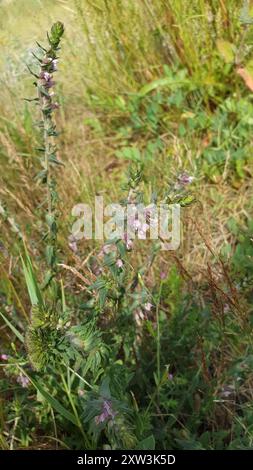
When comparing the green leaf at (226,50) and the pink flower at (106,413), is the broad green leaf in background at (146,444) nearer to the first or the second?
the pink flower at (106,413)

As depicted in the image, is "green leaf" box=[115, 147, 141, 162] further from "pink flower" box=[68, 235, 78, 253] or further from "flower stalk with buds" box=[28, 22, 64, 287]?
"flower stalk with buds" box=[28, 22, 64, 287]

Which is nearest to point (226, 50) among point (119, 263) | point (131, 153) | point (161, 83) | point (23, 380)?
point (161, 83)

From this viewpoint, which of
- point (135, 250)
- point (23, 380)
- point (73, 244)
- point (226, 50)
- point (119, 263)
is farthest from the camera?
point (226, 50)

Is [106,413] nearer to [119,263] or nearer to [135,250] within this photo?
[119,263]

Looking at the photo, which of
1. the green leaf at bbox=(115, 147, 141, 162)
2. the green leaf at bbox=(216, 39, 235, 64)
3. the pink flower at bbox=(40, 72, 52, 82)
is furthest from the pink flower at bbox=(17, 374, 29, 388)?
the green leaf at bbox=(216, 39, 235, 64)

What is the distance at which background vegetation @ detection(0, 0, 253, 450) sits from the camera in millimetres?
1177

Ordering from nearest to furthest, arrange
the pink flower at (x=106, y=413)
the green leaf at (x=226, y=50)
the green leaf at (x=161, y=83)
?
1. the pink flower at (x=106, y=413)
2. the green leaf at (x=226, y=50)
3. the green leaf at (x=161, y=83)

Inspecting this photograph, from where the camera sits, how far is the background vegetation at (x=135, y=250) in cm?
118

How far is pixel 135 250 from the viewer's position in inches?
68.9

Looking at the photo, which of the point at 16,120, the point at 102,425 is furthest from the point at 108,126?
the point at 102,425

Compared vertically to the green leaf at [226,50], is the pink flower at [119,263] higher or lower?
lower

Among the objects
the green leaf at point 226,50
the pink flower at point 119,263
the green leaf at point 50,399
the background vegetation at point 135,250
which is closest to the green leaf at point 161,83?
the background vegetation at point 135,250

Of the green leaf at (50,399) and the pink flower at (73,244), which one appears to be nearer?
the green leaf at (50,399)
